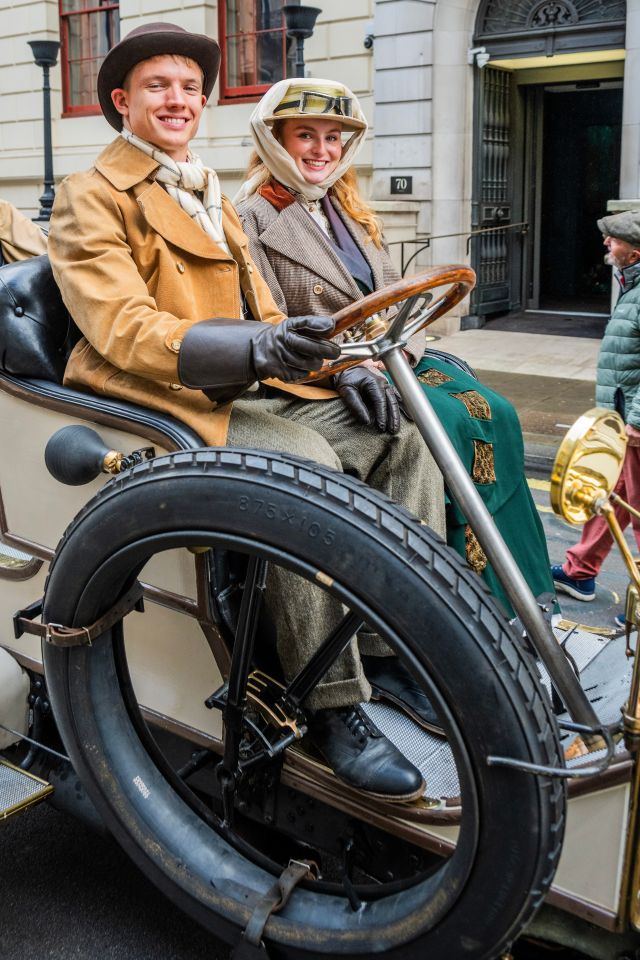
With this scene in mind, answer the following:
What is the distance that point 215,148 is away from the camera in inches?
619

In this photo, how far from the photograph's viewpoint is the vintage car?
65.7 inches

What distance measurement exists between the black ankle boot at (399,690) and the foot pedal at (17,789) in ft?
2.66

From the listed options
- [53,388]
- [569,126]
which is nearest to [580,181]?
[569,126]

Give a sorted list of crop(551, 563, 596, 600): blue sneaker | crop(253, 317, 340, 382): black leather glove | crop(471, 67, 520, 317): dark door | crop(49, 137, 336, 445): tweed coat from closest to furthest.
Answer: crop(253, 317, 340, 382): black leather glove → crop(49, 137, 336, 445): tweed coat → crop(551, 563, 596, 600): blue sneaker → crop(471, 67, 520, 317): dark door

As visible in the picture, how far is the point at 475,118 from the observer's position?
1312cm

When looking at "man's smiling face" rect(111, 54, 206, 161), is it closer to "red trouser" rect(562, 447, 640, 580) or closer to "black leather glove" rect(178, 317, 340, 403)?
"black leather glove" rect(178, 317, 340, 403)

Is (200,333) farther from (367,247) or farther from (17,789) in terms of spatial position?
(367,247)

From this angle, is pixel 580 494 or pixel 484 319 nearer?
pixel 580 494

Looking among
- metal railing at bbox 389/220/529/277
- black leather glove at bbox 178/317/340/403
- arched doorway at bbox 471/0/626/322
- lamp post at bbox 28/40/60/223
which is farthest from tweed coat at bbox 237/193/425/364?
lamp post at bbox 28/40/60/223

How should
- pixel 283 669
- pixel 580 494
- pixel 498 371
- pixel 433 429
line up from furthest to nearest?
pixel 498 371, pixel 283 669, pixel 433 429, pixel 580 494

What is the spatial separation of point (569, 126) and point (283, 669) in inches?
580


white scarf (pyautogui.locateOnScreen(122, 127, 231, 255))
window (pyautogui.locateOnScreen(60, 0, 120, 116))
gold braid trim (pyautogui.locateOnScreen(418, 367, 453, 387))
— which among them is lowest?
gold braid trim (pyautogui.locateOnScreen(418, 367, 453, 387))

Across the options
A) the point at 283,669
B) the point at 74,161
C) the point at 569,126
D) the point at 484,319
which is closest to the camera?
the point at 283,669

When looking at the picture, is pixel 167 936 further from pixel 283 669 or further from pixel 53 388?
pixel 53 388
